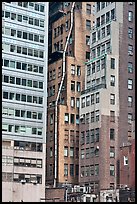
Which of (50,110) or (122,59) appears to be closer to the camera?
(122,59)

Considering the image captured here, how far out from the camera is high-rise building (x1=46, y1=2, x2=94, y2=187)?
8394 centimetres

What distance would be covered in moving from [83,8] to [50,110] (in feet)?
63.7

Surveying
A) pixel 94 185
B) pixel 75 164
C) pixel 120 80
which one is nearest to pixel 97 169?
pixel 94 185

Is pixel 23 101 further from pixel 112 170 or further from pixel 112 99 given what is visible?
pixel 112 170

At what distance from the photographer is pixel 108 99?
79438mm

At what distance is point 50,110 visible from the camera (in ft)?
287

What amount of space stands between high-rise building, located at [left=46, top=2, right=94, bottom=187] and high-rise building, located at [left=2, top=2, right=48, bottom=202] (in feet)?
12.9

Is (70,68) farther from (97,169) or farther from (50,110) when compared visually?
(97,169)

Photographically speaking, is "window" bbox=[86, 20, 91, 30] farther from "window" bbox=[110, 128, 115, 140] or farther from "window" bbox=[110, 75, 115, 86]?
"window" bbox=[110, 128, 115, 140]

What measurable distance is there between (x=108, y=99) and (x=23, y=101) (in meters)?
13.0

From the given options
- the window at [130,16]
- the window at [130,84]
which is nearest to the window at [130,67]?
the window at [130,84]

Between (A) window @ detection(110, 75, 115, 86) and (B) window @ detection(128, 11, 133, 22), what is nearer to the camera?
(A) window @ detection(110, 75, 115, 86)

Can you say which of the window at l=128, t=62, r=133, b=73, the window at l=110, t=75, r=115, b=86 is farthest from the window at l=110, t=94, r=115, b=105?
the window at l=128, t=62, r=133, b=73

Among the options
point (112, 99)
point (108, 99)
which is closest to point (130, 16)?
point (112, 99)
